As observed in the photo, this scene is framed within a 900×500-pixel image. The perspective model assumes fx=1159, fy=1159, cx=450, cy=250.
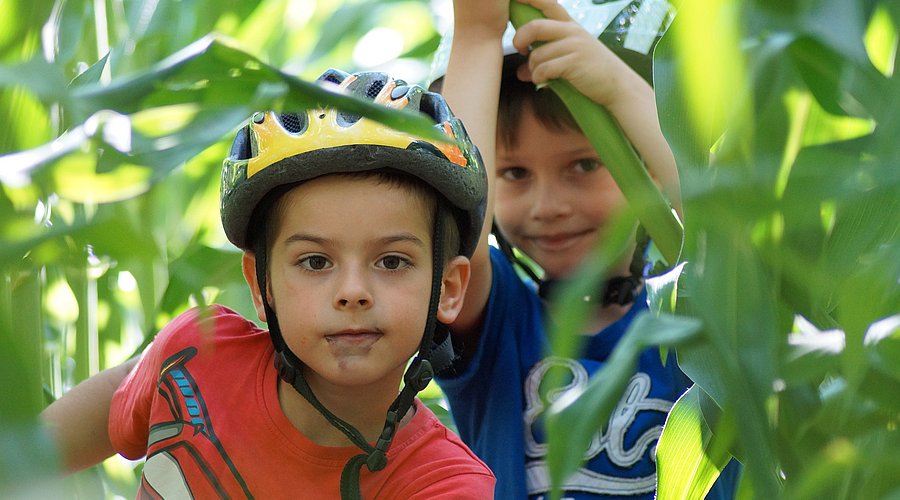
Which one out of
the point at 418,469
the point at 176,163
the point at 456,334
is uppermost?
the point at 176,163

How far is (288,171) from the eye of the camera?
115 centimetres

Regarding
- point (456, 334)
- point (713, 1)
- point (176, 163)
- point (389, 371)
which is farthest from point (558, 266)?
→ point (176, 163)

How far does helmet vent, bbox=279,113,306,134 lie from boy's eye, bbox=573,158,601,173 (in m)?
0.52

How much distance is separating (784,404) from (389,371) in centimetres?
44

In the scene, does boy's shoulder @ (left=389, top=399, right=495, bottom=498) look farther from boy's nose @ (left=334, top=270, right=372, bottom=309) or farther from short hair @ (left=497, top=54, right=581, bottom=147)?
short hair @ (left=497, top=54, right=581, bottom=147)

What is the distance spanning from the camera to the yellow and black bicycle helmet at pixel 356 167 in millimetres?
1137

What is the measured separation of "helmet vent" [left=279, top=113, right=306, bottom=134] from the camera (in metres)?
1.18

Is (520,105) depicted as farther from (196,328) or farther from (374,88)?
(196,328)

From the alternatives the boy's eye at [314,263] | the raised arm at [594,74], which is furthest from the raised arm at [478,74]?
the boy's eye at [314,263]

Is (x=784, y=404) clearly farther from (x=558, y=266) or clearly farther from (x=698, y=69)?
(x=558, y=266)

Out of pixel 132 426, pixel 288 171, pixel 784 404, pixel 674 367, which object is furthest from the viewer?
pixel 674 367

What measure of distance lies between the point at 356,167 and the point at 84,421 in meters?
0.44

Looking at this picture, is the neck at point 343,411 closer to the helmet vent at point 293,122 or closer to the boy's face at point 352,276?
the boy's face at point 352,276

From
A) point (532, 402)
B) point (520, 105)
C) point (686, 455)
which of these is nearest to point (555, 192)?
point (520, 105)
